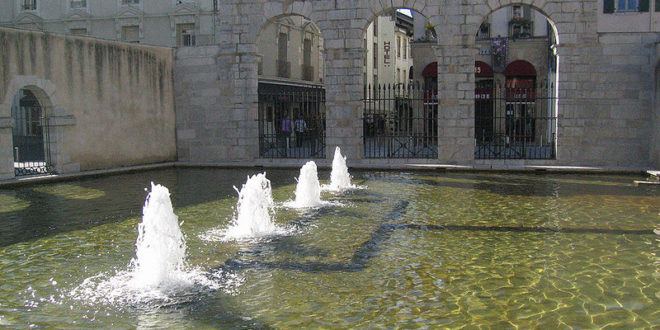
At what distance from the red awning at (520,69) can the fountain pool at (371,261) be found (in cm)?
1570

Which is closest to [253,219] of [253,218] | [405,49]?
[253,218]

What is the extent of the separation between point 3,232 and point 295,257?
4477 millimetres

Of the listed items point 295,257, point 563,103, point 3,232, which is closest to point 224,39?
point 563,103

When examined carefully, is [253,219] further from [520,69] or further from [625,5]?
[520,69]

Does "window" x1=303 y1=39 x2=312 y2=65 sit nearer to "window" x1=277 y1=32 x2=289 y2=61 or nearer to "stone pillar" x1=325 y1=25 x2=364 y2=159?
"window" x1=277 y1=32 x2=289 y2=61

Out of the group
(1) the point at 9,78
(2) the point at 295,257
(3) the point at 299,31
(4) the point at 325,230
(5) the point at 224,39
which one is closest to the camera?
(2) the point at 295,257

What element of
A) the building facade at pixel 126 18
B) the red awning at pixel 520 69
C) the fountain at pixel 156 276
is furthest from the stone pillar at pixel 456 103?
the building facade at pixel 126 18

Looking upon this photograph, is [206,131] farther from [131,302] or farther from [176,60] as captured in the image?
[131,302]

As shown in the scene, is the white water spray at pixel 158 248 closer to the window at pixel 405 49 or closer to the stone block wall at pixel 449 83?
the stone block wall at pixel 449 83

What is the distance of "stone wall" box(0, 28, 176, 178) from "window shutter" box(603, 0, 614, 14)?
12624 millimetres

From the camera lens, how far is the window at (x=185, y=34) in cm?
2967

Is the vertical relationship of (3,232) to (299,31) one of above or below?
below

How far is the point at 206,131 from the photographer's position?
62.1ft

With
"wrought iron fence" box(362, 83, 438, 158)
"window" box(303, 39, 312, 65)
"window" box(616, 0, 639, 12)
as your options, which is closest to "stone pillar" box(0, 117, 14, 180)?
"wrought iron fence" box(362, 83, 438, 158)
